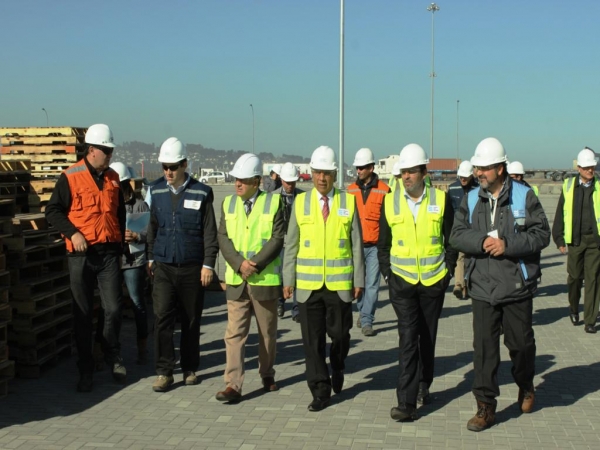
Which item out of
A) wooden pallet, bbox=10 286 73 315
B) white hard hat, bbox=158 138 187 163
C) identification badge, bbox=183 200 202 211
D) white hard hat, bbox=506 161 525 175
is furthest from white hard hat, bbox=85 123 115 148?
white hard hat, bbox=506 161 525 175

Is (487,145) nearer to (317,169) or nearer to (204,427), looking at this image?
(317,169)

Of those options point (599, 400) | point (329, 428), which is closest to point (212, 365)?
point (329, 428)

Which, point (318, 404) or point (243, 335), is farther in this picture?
point (243, 335)

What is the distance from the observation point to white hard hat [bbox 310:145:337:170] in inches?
276

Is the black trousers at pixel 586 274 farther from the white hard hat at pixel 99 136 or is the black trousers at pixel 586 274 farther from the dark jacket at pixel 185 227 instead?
the white hard hat at pixel 99 136

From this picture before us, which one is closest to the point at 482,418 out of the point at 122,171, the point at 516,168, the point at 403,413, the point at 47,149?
the point at 403,413

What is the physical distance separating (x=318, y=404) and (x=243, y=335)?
94cm

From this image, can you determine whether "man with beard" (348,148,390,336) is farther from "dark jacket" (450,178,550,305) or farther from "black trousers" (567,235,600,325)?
"dark jacket" (450,178,550,305)

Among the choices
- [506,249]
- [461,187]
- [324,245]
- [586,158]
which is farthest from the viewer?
[461,187]

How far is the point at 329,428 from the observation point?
20.8ft

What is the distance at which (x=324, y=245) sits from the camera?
6965mm

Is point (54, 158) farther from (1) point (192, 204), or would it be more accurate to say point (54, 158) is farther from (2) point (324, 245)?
(2) point (324, 245)

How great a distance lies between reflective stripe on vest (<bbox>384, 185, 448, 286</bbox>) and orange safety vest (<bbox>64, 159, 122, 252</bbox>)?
259 cm

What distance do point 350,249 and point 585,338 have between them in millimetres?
4155
